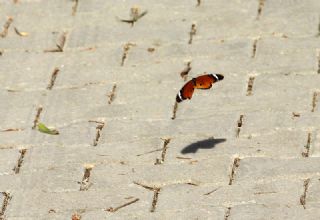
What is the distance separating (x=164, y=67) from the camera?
598cm

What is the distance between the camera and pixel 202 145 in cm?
530

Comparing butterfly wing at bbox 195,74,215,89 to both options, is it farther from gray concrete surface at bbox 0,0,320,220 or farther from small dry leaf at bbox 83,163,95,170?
small dry leaf at bbox 83,163,95,170

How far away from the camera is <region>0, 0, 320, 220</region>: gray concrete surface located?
4.96m

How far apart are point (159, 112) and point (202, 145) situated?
44 cm

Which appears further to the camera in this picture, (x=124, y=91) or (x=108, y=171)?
(x=124, y=91)

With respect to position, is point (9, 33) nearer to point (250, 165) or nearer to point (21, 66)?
point (21, 66)

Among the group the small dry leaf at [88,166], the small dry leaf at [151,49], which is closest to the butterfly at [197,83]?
the small dry leaf at [88,166]

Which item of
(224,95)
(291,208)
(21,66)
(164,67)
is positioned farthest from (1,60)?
(291,208)

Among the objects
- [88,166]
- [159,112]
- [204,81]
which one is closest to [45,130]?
[88,166]

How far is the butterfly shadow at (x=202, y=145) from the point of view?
527 cm

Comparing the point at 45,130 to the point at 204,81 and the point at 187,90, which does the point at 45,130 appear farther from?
the point at 204,81

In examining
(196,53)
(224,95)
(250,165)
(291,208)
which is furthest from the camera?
(196,53)

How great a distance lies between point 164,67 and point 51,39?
94cm

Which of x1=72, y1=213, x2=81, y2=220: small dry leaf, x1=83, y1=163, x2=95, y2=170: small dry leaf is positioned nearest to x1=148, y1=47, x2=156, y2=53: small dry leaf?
x1=83, y1=163, x2=95, y2=170: small dry leaf
